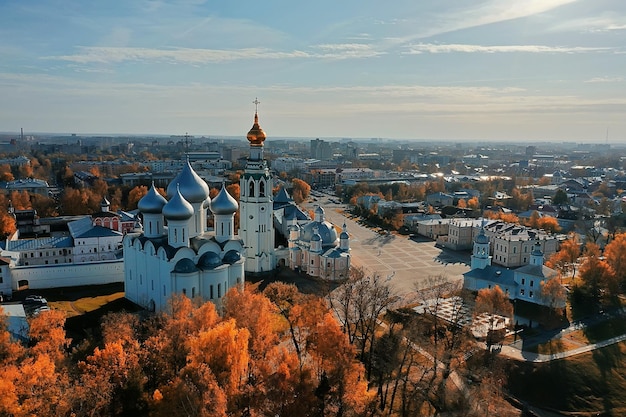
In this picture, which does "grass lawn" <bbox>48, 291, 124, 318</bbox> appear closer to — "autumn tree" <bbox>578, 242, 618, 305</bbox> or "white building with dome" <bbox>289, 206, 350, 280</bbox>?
"white building with dome" <bbox>289, 206, 350, 280</bbox>

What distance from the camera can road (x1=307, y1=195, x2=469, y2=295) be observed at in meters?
35.1

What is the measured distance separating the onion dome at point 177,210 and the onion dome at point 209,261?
2.22 metres

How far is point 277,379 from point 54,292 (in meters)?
20.2

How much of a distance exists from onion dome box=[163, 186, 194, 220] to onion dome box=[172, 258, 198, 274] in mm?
2181

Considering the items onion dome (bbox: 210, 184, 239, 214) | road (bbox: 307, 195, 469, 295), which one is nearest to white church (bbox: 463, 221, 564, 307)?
road (bbox: 307, 195, 469, 295)

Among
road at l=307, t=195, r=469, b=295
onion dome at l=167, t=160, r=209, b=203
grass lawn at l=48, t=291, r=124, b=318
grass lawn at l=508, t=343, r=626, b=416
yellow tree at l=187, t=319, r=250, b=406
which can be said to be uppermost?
onion dome at l=167, t=160, r=209, b=203

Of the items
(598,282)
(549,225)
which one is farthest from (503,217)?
(598,282)

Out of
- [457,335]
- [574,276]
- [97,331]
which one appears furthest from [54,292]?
[574,276]

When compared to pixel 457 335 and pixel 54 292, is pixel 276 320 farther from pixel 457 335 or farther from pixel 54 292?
pixel 54 292

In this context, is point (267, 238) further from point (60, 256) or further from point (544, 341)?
point (544, 341)

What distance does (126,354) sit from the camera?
1689cm

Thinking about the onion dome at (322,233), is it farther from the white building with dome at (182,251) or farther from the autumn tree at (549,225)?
the autumn tree at (549,225)

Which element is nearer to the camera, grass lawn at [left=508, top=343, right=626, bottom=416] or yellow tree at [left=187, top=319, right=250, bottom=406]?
yellow tree at [left=187, top=319, right=250, bottom=406]

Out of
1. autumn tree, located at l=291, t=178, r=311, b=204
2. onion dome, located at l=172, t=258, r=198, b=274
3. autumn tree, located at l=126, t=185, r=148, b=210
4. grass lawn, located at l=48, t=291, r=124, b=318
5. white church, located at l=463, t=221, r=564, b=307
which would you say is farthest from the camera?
autumn tree, located at l=291, t=178, r=311, b=204
